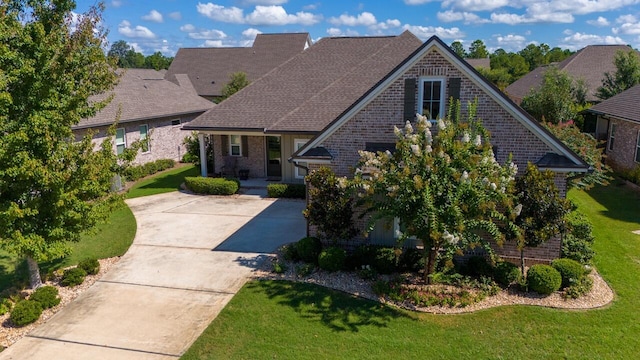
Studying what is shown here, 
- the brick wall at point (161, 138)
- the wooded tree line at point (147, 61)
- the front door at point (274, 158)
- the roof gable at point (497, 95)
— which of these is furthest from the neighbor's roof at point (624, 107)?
the wooded tree line at point (147, 61)

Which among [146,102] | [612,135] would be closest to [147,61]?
[146,102]

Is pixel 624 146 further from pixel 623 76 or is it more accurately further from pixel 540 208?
pixel 540 208

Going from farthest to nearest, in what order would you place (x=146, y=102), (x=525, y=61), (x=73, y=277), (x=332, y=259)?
(x=525, y=61) → (x=146, y=102) → (x=332, y=259) → (x=73, y=277)

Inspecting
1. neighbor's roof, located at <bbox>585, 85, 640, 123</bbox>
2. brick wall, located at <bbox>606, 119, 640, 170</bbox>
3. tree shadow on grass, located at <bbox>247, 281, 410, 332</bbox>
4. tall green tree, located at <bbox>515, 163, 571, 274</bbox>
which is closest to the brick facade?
tall green tree, located at <bbox>515, 163, 571, 274</bbox>

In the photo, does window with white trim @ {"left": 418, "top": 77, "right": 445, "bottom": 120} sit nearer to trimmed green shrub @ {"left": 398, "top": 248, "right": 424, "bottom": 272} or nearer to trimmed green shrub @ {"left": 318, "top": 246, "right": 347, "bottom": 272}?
trimmed green shrub @ {"left": 398, "top": 248, "right": 424, "bottom": 272}

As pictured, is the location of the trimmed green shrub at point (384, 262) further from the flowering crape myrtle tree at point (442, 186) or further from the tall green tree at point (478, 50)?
the tall green tree at point (478, 50)

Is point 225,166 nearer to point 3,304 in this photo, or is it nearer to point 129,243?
point 129,243
